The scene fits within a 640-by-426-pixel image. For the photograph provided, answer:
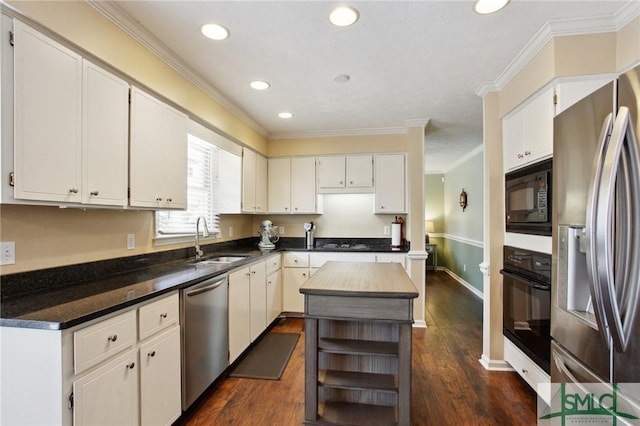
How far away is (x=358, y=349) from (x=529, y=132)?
1985mm

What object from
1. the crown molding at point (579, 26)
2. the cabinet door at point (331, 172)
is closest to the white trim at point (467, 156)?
the cabinet door at point (331, 172)

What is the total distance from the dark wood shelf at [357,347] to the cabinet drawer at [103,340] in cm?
108

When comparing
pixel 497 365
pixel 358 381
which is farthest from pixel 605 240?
pixel 497 365

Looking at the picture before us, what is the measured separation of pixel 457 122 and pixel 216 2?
125 inches

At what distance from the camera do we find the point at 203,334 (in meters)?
2.07

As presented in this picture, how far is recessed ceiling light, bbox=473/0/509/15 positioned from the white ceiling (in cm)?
4

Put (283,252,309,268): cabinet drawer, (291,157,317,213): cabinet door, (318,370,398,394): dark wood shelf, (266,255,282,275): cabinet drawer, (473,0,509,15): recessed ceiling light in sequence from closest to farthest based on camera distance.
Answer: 1. (473,0,509,15): recessed ceiling light
2. (318,370,398,394): dark wood shelf
3. (266,255,282,275): cabinet drawer
4. (283,252,309,268): cabinet drawer
5. (291,157,317,213): cabinet door

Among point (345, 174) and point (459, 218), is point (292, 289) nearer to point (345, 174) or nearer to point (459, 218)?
point (345, 174)

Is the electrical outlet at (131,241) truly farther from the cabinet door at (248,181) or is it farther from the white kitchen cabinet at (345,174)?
the white kitchen cabinet at (345,174)

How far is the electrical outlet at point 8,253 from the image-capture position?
1.38 m

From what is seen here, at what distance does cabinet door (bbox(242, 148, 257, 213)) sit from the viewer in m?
3.57

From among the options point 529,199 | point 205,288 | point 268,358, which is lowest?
point 268,358

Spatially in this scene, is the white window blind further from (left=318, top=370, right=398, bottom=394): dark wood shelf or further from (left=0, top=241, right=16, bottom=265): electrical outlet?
(left=318, top=370, right=398, bottom=394): dark wood shelf

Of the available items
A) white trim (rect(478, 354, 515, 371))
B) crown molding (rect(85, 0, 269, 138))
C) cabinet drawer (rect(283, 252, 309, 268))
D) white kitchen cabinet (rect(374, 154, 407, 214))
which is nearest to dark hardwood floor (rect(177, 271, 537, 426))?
white trim (rect(478, 354, 515, 371))
